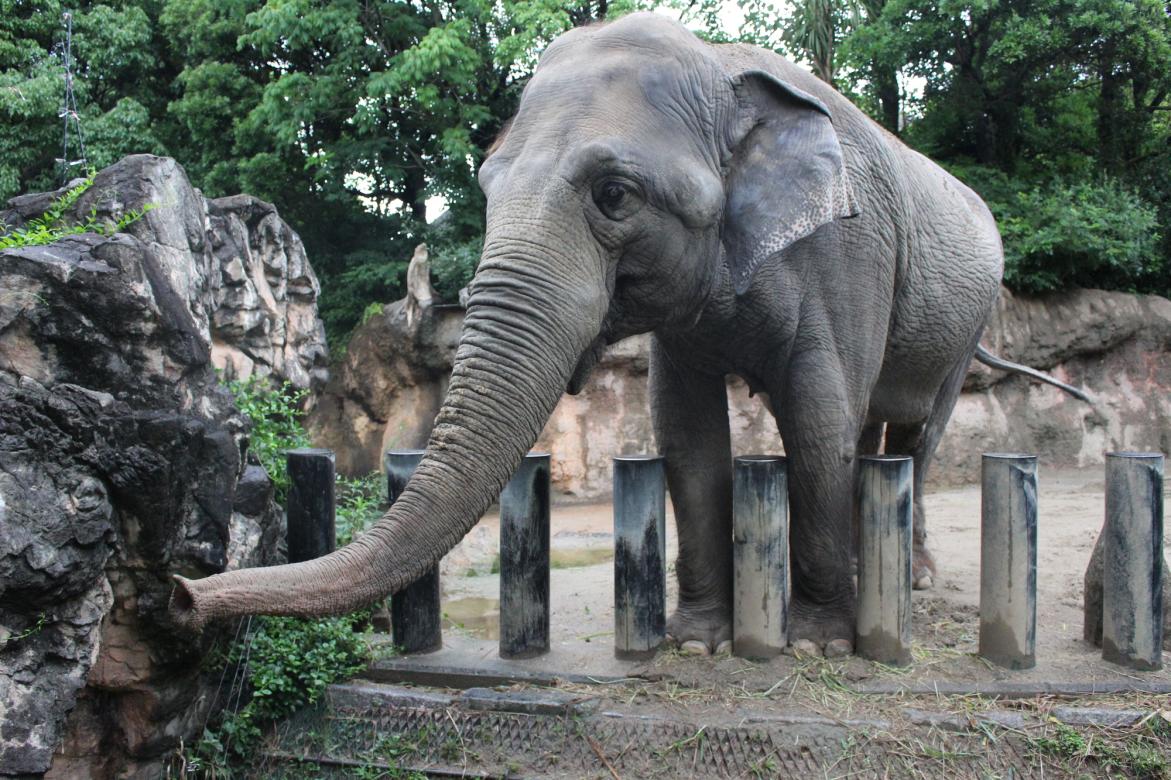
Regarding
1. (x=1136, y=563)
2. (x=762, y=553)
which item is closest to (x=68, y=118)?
(x=762, y=553)

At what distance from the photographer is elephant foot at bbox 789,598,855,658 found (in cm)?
412

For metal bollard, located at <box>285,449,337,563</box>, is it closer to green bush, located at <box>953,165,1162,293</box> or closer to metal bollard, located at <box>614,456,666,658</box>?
metal bollard, located at <box>614,456,666,658</box>

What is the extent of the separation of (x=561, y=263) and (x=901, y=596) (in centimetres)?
201

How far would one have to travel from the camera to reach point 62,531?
2.83m

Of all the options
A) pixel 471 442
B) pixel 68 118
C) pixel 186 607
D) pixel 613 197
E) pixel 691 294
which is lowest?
pixel 186 607

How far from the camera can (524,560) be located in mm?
4238

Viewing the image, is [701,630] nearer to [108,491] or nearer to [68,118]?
[108,491]

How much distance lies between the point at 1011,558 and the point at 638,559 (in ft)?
4.84

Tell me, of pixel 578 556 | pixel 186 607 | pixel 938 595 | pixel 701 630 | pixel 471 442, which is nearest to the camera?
pixel 186 607

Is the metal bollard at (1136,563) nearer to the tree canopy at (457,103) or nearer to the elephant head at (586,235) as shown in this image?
the elephant head at (586,235)

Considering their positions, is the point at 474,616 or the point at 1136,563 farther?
the point at 474,616

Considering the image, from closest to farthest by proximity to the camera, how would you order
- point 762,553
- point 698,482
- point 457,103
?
1. point 762,553
2. point 698,482
3. point 457,103

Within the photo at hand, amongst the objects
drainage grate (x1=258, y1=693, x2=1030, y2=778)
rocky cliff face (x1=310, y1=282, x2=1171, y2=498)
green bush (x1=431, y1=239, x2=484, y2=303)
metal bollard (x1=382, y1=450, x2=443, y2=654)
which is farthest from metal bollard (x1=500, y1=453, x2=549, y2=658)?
green bush (x1=431, y1=239, x2=484, y2=303)

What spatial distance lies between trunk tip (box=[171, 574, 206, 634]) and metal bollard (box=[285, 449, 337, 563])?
1.71m
